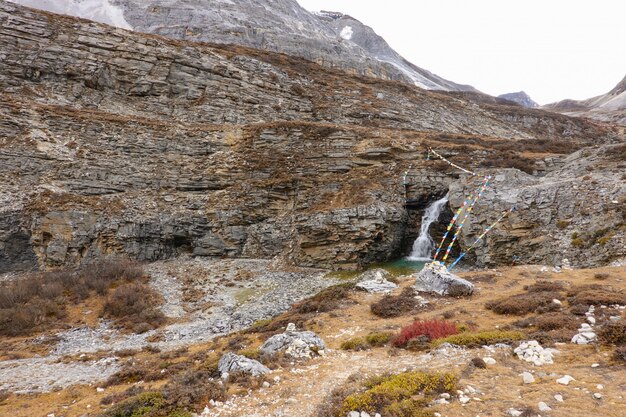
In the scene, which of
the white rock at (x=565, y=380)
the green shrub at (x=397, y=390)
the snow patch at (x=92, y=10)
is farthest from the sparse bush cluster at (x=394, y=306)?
the snow patch at (x=92, y=10)

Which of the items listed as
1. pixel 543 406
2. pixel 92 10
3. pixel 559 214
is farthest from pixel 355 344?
pixel 92 10

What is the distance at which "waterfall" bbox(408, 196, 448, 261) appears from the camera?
3259 centimetres

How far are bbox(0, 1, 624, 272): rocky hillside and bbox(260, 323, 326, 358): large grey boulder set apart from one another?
754 inches

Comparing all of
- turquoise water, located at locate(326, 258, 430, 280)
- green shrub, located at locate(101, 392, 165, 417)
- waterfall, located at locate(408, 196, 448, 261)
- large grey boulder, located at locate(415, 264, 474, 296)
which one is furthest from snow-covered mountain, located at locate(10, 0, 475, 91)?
green shrub, located at locate(101, 392, 165, 417)

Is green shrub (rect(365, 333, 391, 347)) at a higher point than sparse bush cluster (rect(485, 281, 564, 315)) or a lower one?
lower

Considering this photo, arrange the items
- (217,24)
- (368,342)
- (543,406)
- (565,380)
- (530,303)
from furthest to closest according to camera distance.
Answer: (217,24) < (530,303) < (368,342) < (565,380) < (543,406)

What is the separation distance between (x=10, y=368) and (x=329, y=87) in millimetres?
50179

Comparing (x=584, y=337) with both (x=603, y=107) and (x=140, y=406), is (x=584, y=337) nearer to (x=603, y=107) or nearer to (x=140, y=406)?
(x=140, y=406)

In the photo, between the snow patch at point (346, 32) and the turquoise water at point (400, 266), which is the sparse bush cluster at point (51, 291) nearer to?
the turquoise water at point (400, 266)

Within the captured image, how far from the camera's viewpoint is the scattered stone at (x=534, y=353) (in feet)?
27.4

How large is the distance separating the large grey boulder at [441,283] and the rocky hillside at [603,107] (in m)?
102

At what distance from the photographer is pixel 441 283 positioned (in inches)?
705

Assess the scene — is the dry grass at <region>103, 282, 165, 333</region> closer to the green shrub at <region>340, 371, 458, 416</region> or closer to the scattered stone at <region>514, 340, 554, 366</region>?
the green shrub at <region>340, 371, 458, 416</region>

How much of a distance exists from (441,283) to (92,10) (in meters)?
104
